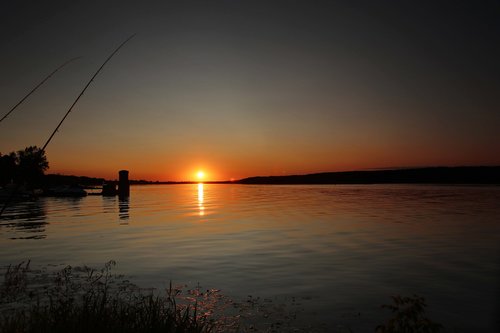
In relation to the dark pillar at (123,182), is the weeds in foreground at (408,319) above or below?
below

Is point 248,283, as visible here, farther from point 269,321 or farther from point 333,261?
point 333,261

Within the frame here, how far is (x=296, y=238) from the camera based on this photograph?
89.2ft

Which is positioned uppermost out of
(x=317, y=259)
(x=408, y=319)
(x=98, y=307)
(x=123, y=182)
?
(x=123, y=182)

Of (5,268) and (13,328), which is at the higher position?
(13,328)

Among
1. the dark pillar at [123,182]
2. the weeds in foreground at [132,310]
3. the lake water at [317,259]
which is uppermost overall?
the dark pillar at [123,182]

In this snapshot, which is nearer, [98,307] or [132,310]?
Answer: [132,310]

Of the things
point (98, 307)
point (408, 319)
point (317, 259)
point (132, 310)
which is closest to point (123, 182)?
point (317, 259)

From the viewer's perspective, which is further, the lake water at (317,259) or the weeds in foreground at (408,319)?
the lake water at (317,259)

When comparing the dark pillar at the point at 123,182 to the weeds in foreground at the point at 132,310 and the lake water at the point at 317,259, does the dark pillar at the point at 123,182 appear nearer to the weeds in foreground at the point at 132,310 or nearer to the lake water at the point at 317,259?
the lake water at the point at 317,259

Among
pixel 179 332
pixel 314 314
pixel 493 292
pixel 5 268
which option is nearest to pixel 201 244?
pixel 5 268

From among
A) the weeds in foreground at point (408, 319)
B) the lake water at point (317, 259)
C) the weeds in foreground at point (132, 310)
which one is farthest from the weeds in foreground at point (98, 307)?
the weeds in foreground at point (408, 319)

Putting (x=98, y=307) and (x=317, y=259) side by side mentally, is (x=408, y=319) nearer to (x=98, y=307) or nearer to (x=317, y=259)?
(x=98, y=307)

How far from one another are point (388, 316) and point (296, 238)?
15.6 meters

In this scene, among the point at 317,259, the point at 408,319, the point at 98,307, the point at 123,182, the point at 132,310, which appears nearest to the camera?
the point at 408,319
